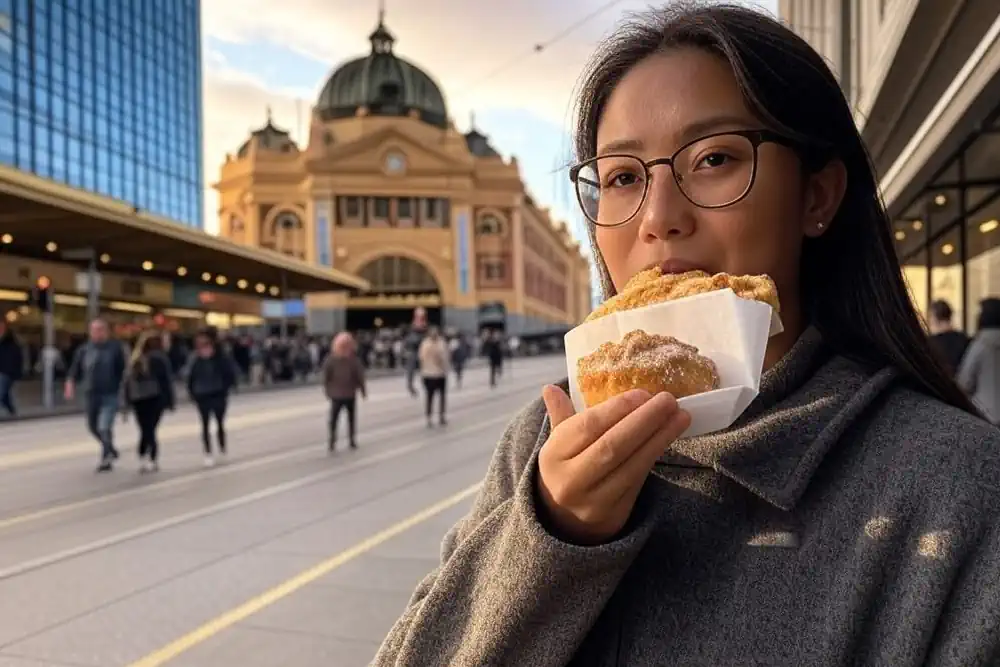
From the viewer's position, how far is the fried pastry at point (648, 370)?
979 millimetres

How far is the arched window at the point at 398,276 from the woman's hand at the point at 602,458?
2383 inches

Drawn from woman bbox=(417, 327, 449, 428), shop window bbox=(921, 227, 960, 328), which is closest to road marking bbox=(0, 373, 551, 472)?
woman bbox=(417, 327, 449, 428)

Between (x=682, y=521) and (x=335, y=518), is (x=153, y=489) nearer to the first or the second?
(x=335, y=518)

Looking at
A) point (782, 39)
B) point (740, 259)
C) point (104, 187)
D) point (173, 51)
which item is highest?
point (173, 51)

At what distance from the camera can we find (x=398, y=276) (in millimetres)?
61531

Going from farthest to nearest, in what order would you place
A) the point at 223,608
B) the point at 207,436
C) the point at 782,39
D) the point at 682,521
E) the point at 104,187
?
the point at 104,187 → the point at 207,436 → the point at 223,608 → the point at 782,39 → the point at 682,521

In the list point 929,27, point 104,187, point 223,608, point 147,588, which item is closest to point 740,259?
point 223,608

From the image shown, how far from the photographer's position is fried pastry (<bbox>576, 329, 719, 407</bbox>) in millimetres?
979

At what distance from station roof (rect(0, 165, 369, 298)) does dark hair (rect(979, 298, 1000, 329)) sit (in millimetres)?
15828

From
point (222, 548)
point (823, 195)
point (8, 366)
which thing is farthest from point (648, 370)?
point (8, 366)

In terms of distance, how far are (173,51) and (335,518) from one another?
54.3 metres

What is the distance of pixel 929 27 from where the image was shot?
24.3 feet

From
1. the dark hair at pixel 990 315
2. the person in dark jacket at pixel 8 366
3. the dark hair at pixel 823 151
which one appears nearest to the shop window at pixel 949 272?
the dark hair at pixel 990 315

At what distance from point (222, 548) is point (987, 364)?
6.44 m
